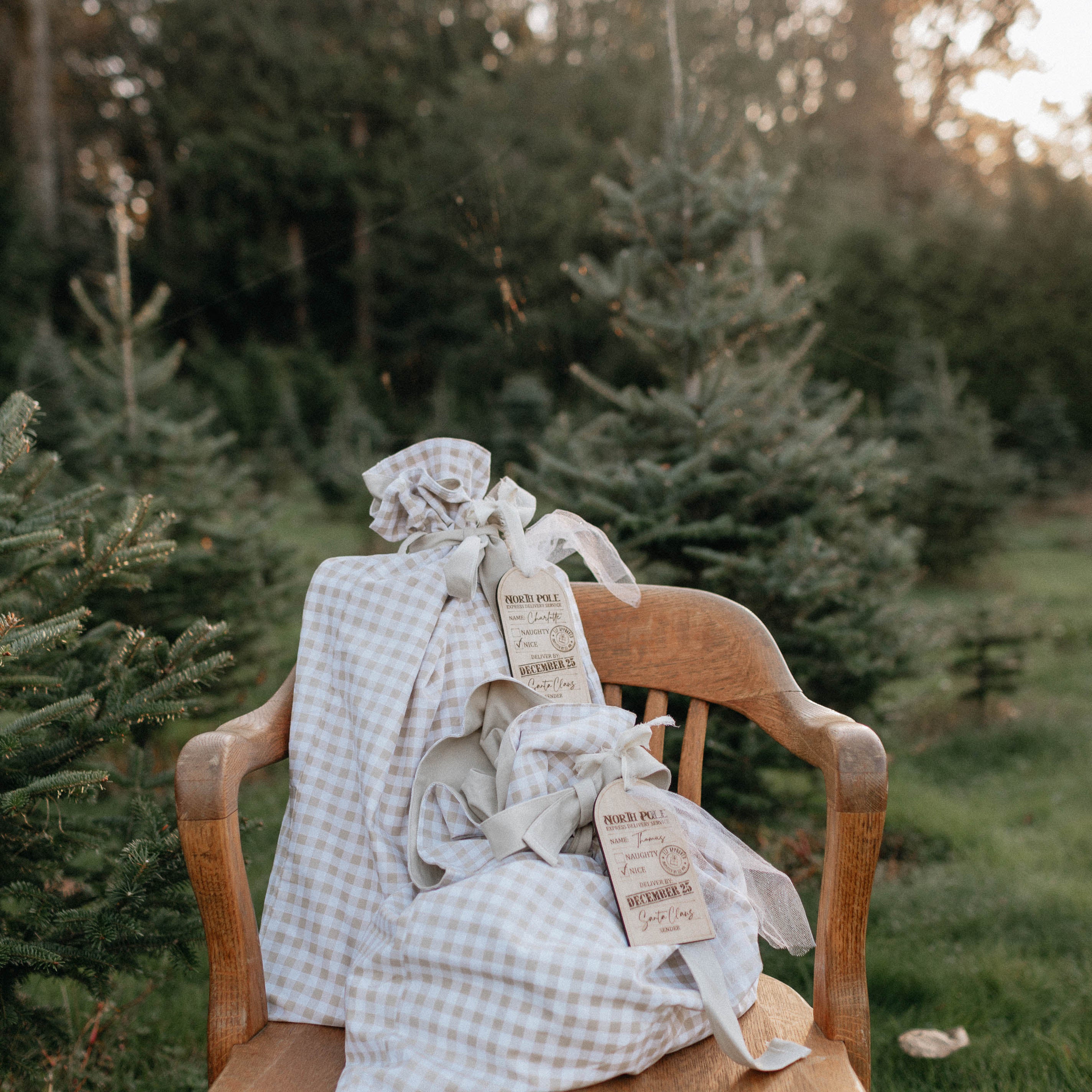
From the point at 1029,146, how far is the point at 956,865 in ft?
43.7

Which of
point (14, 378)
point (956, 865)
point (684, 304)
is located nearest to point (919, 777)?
point (956, 865)

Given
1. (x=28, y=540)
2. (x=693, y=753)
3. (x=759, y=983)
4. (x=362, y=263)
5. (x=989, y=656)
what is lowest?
(x=989, y=656)

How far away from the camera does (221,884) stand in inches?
40.0

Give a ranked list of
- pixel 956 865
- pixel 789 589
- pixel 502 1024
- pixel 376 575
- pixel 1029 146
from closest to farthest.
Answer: pixel 502 1024 < pixel 376 575 < pixel 789 589 < pixel 956 865 < pixel 1029 146

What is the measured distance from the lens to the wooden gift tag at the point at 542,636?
1.29m

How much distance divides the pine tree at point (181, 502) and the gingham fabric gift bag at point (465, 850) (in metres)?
2.27

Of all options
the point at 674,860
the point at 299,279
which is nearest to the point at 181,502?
the point at 674,860

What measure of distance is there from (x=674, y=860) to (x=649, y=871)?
1.8 inches

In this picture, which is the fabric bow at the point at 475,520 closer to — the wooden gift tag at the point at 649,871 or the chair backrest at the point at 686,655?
the chair backrest at the point at 686,655

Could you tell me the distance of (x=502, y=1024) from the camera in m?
0.92

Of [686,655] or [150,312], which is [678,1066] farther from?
[150,312]

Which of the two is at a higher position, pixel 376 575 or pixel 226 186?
pixel 226 186

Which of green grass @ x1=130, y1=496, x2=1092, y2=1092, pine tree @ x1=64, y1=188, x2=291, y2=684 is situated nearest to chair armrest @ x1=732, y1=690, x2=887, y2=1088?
green grass @ x1=130, y1=496, x2=1092, y2=1092

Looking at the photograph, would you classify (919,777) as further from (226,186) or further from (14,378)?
(226,186)
